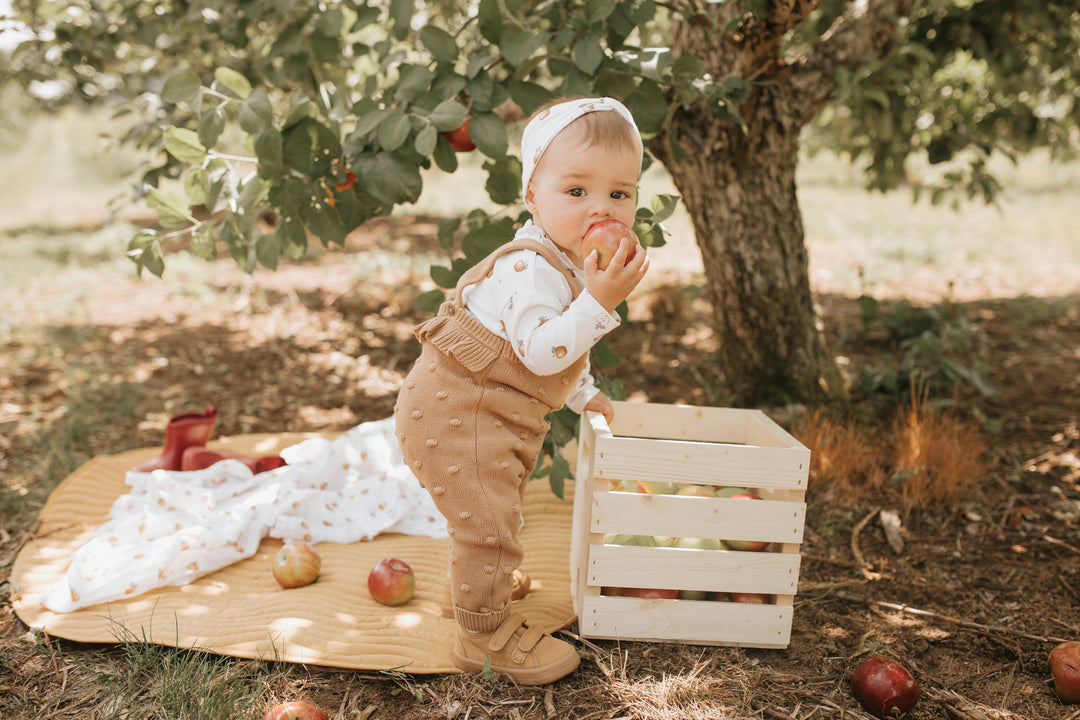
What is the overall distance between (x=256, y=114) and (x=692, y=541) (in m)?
1.64

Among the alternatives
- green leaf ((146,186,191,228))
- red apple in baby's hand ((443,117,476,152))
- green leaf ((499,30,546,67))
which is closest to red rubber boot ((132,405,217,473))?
green leaf ((146,186,191,228))

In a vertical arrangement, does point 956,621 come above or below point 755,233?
below

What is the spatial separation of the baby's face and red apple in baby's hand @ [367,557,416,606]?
109cm

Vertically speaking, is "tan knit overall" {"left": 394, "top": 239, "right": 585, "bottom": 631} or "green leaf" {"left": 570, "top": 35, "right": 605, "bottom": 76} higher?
"green leaf" {"left": 570, "top": 35, "right": 605, "bottom": 76}

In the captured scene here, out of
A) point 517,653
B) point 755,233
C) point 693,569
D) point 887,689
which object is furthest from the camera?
point 755,233

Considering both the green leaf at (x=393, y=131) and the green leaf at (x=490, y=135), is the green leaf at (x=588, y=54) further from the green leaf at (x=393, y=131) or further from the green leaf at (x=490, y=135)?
the green leaf at (x=393, y=131)

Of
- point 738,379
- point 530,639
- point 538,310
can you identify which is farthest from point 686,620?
point 738,379

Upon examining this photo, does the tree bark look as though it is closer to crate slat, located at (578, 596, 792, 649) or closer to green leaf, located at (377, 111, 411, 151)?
green leaf, located at (377, 111, 411, 151)

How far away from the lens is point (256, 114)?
2.07 metres

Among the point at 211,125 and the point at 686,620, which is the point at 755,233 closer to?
the point at 686,620

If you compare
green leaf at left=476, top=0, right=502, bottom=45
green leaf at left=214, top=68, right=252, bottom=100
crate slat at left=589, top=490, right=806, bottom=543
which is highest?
green leaf at left=476, top=0, right=502, bottom=45

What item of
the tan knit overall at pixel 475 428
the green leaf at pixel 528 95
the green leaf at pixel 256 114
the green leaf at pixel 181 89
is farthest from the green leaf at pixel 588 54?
the green leaf at pixel 181 89

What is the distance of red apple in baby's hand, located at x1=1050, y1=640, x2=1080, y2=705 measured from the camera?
1.74 meters

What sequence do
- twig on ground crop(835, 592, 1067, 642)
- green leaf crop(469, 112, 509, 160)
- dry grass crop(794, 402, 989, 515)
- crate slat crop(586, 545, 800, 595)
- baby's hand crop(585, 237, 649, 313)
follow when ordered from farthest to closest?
dry grass crop(794, 402, 989, 515) → green leaf crop(469, 112, 509, 160) → twig on ground crop(835, 592, 1067, 642) → crate slat crop(586, 545, 800, 595) → baby's hand crop(585, 237, 649, 313)
